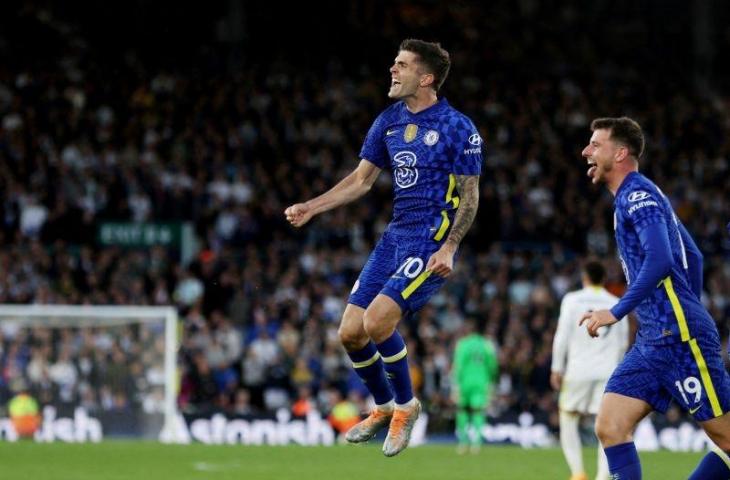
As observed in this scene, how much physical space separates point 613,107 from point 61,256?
12.4 meters

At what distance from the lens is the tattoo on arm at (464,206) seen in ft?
29.2

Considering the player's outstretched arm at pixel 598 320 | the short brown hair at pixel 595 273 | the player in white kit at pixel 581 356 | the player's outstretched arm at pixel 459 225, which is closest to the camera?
the player's outstretched arm at pixel 598 320

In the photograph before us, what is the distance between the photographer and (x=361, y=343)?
9305 mm

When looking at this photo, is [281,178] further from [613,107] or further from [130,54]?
[613,107]

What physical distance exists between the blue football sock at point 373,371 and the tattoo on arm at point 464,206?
1.08 m

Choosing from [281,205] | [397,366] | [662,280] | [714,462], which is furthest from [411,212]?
[281,205]

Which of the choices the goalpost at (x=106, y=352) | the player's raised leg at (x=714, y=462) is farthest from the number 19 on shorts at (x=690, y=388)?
the goalpost at (x=106, y=352)

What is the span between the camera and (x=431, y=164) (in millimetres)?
9023

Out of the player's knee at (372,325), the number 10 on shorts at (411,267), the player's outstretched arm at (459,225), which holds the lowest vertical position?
the player's knee at (372,325)

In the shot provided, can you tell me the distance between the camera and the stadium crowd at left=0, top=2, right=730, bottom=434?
21.2 m

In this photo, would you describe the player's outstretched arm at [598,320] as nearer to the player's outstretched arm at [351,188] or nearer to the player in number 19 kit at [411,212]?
the player in number 19 kit at [411,212]

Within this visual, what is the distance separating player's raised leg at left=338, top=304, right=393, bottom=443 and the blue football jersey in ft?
6.74

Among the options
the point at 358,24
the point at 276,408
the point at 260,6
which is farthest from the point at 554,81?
the point at 276,408

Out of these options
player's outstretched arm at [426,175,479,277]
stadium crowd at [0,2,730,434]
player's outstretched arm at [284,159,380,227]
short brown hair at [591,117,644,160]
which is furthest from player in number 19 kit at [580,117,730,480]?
stadium crowd at [0,2,730,434]
